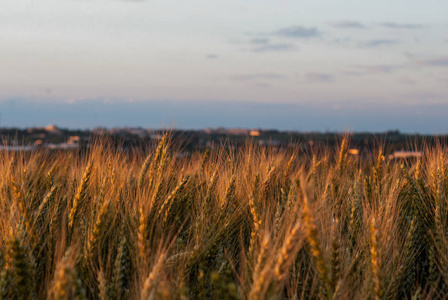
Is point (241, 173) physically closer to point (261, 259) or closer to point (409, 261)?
point (409, 261)

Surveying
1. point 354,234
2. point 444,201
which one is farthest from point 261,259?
point 444,201

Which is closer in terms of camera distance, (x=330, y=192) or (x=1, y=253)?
(x=1, y=253)

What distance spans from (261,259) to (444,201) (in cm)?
198

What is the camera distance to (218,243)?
2.46 meters

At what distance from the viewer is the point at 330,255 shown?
2.07 meters

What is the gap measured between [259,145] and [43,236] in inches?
99.4

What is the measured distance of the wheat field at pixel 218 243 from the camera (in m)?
1.82

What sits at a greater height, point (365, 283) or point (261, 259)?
point (261, 259)

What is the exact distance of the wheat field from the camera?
5.96ft

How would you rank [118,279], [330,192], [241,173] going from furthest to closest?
[241,173] < [330,192] < [118,279]

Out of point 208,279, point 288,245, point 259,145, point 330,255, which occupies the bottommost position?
point 208,279

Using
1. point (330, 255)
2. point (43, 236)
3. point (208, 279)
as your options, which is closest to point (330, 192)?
point (330, 255)

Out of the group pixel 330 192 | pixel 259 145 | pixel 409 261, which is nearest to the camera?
pixel 409 261

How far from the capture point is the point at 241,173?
11.3 ft
